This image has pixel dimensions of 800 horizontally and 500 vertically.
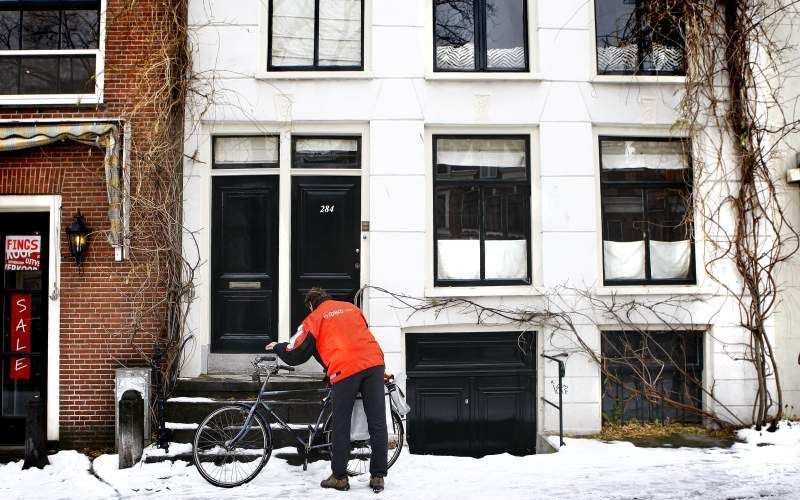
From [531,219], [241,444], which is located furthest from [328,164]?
[241,444]

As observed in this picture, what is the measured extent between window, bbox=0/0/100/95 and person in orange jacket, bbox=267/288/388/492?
4.66m

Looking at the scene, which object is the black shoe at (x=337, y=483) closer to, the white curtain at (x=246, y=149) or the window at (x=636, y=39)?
the white curtain at (x=246, y=149)

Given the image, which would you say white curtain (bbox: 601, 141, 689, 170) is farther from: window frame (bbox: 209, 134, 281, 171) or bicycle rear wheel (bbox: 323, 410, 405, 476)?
bicycle rear wheel (bbox: 323, 410, 405, 476)

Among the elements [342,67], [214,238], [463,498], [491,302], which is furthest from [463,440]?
[342,67]

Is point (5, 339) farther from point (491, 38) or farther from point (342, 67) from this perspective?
point (491, 38)

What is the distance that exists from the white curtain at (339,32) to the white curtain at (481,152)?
164cm

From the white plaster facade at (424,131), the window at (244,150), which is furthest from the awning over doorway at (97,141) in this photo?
the window at (244,150)

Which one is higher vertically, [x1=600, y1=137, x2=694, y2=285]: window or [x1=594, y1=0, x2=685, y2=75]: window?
[x1=594, y1=0, x2=685, y2=75]: window

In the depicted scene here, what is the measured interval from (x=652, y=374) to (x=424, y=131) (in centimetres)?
434

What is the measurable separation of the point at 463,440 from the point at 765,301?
169 inches

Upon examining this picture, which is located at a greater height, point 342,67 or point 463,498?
point 342,67

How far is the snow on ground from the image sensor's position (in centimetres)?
629

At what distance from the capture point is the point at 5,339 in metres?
8.47

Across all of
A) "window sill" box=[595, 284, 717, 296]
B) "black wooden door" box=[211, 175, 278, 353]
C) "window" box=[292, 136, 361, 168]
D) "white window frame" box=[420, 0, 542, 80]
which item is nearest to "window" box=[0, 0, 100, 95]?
"black wooden door" box=[211, 175, 278, 353]
